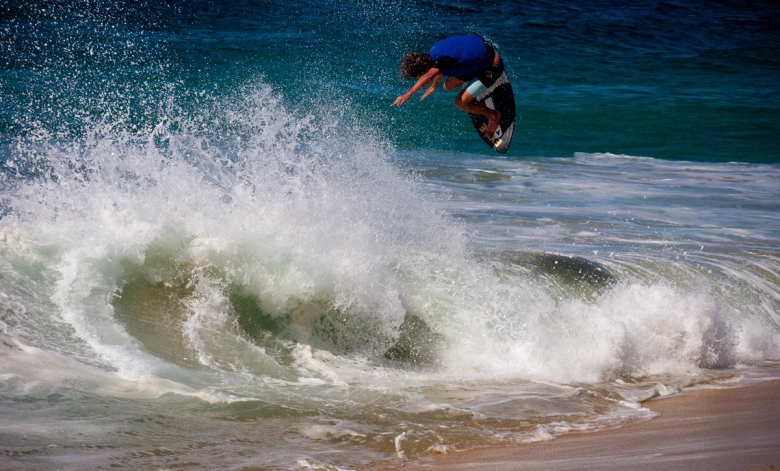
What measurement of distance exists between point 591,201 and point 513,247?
349 cm

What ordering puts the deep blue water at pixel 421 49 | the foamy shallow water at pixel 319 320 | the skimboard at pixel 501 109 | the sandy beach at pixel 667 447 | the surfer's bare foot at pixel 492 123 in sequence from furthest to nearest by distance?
the deep blue water at pixel 421 49
the surfer's bare foot at pixel 492 123
the skimboard at pixel 501 109
the foamy shallow water at pixel 319 320
the sandy beach at pixel 667 447

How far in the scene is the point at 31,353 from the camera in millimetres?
4809

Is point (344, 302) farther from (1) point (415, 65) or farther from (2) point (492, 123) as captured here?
(2) point (492, 123)

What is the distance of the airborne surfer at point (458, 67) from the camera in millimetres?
7066

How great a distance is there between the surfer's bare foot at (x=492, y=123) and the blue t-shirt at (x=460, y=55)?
3.32 feet

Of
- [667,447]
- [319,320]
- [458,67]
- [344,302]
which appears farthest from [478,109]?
[667,447]

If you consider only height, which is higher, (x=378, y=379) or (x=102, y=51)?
(x=102, y=51)

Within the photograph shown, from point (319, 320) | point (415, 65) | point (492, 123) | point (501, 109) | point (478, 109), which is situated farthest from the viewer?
point (492, 123)

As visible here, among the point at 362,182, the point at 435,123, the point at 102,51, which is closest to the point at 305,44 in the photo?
the point at 102,51

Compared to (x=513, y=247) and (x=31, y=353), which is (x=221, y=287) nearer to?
(x=31, y=353)

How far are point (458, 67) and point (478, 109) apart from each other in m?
0.96

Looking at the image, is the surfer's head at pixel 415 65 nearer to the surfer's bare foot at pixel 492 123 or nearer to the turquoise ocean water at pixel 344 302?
the turquoise ocean water at pixel 344 302

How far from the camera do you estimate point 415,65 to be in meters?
7.09

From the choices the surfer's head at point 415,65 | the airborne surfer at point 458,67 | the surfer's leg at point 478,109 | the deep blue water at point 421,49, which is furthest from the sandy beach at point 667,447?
the deep blue water at point 421,49
